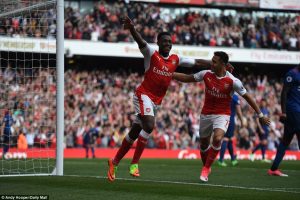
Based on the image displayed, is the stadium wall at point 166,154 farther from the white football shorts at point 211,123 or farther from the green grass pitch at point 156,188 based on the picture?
the white football shorts at point 211,123

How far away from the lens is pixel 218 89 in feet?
42.5

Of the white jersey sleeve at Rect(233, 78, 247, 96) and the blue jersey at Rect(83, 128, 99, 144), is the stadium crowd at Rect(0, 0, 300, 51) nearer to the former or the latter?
the blue jersey at Rect(83, 128, 99, 144)

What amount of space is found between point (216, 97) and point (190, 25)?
29243 millimetres

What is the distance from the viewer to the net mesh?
16.5 meters

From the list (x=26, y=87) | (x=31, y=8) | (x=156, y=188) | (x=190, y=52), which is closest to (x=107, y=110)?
(x=26, y=87)

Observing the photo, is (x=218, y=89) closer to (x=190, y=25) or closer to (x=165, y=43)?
(x=165, y=43)

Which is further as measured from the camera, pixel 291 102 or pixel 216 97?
pixel 291 102

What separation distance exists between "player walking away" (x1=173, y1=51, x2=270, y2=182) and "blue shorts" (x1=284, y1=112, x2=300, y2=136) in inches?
65.6

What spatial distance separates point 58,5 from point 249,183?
5547 mm

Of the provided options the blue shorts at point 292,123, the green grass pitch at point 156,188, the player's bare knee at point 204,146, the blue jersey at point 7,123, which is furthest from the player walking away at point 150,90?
the blue jersey at point 7,123

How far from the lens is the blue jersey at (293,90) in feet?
45.5

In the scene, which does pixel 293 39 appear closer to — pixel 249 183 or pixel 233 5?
pixel 233 5

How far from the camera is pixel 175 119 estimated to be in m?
35.8

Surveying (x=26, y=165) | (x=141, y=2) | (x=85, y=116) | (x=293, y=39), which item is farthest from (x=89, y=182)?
(x=293, y=39)
